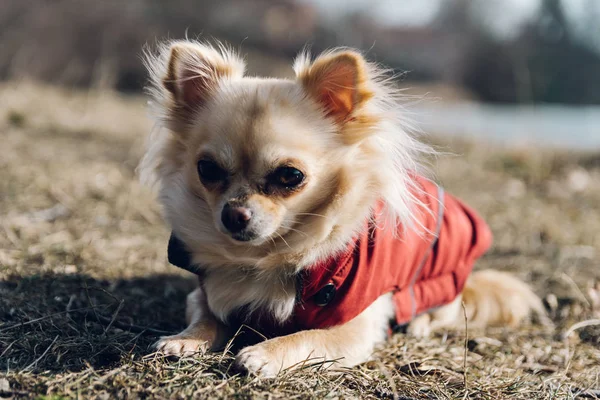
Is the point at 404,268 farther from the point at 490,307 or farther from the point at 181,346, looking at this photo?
the point at 181,346

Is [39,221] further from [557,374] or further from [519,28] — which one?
[519,28]

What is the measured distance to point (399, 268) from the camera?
8.50 ft

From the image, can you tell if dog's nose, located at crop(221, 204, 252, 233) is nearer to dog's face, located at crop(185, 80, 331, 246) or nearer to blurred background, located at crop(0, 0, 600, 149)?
dog's face, located at crop(185, 80, 331, 246)

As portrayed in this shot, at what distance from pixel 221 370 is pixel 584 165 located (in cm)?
641

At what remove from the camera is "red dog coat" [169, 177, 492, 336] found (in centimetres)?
233

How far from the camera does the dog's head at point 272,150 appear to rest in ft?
7.38

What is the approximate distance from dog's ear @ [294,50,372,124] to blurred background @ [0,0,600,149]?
6012 millimetres

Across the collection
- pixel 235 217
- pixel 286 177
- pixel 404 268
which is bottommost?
pixel 404 268

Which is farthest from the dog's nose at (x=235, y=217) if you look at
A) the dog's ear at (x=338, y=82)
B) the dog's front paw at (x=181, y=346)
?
the dog's ear at (x=338, y=82)

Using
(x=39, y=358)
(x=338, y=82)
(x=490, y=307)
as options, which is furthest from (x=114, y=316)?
(x=490, y=307)

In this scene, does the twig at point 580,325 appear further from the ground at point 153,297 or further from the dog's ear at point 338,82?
the dog's ear at point 338,82

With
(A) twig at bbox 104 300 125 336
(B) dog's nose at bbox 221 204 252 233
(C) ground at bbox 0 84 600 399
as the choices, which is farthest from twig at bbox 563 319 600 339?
(A) twig at bbox 104 300 125 336

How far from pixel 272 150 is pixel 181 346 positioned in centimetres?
82

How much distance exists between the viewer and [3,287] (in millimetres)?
2752
